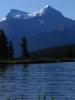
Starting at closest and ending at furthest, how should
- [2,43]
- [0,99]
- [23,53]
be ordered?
1. [0,99]
2. [2,43]
3. [23,53]

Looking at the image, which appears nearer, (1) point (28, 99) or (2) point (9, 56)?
(1) point (28, 99)

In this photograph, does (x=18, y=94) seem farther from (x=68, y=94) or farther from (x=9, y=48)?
(x=9, y=48)

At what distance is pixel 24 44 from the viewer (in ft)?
571

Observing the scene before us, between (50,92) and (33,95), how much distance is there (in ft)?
10.3

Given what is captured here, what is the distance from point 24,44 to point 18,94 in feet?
441

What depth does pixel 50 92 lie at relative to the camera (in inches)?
1626

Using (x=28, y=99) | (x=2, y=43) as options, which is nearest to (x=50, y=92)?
(x=28, y=99)

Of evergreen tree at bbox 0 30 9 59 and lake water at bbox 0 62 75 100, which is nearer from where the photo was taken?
lake water at bbox 0 62 75 100

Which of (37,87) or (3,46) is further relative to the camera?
(3,46)

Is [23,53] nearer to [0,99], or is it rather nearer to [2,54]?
[2,54]

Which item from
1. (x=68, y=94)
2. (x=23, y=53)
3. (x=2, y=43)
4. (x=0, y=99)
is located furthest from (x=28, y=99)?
(x=23, y=53)

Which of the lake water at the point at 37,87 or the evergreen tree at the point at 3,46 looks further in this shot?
the evergreen tree at the point at 3,46

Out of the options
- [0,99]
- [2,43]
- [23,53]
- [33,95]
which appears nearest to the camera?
[0,99]

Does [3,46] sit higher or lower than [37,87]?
higher
